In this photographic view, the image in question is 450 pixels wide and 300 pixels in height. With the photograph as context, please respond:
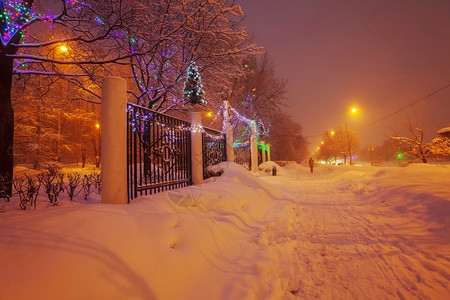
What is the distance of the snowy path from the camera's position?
7.27 feet

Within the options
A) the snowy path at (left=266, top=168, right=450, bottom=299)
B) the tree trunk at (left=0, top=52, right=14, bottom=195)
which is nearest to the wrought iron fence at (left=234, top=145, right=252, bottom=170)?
the snowy path at (left=266, top=168, right=450, bottom=299)

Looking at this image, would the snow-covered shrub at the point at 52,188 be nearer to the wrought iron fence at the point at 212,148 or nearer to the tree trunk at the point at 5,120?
the tree trunk at the point at 5,120

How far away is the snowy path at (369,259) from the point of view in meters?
2.21

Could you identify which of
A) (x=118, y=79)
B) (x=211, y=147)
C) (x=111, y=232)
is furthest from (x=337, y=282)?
(x=211, y=147)

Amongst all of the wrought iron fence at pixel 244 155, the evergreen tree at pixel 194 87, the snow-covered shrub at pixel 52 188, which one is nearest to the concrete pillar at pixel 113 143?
the snow-covered shrub at pixel 52 188

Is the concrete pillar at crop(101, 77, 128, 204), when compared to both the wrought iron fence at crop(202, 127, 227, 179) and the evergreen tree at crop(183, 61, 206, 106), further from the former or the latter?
the evergreen tree at crop(183, 61, 206, 106)

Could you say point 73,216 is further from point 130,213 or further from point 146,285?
point 146,285

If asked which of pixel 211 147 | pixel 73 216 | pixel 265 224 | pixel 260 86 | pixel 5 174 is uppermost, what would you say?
pixel 260 86

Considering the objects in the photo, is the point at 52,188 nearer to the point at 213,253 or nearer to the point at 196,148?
the point at 196,148

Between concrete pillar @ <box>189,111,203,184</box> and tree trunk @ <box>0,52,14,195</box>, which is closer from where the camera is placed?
tree trunk @ <box>0,52,14,195</box>

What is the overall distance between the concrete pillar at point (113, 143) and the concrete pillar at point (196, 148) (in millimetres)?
3199

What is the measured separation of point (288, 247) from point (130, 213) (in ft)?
8.75

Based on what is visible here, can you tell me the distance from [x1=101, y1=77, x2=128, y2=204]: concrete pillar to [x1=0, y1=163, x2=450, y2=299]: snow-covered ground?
62cm

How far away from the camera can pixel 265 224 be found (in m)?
4.51
